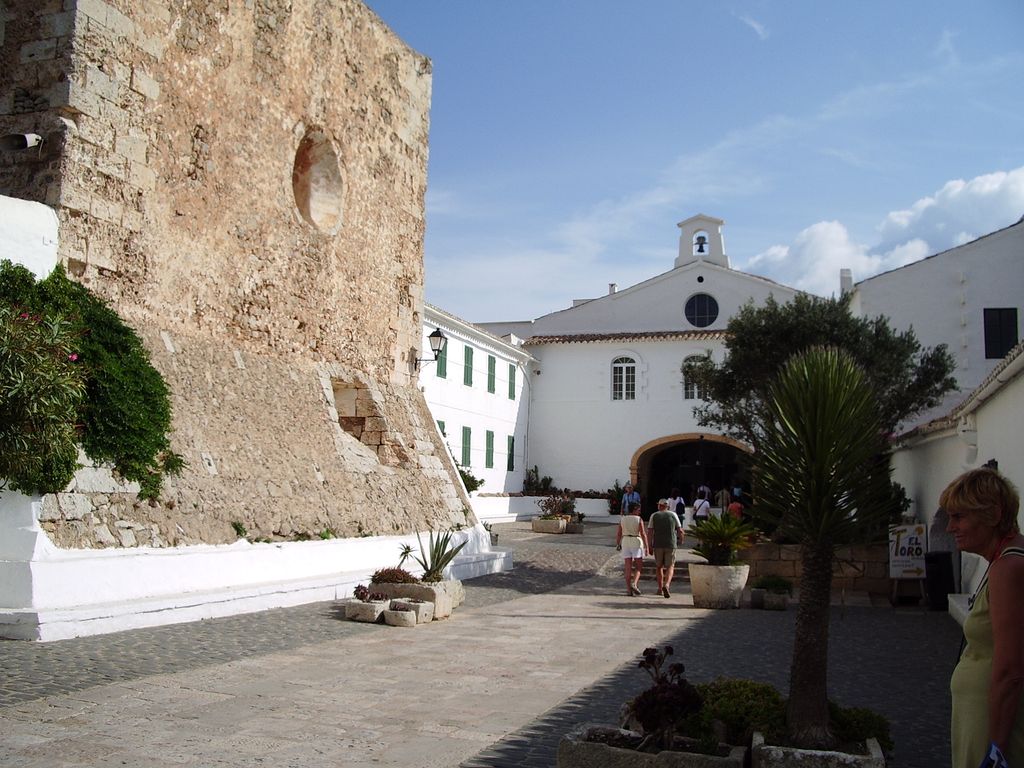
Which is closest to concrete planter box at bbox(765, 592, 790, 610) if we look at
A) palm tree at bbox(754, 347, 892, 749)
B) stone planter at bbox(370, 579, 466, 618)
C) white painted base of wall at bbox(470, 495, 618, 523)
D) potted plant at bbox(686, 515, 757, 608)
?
potted plant at bbox(686, 515, 757, 608)

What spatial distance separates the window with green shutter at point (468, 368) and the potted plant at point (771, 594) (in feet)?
52.1

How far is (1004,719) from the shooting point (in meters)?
2.63

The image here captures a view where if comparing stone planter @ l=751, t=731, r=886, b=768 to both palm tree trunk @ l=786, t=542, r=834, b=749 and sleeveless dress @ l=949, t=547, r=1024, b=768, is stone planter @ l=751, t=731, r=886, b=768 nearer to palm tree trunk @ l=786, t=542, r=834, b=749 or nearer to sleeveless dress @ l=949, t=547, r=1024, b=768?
palm tree trunk @ l=786, t=542, r=834, b=749

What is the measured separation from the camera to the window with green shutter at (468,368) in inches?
1093

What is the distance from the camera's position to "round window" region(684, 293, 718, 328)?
111ft

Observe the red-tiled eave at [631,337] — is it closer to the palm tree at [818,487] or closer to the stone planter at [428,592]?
the stone planter at [428,592]

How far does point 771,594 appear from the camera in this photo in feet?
41.4

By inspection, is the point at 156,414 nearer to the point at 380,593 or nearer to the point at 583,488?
the point at 380,593

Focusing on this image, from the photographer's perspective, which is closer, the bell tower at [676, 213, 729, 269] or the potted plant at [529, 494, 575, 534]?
the potted plant at [529, 494, 575, 534]

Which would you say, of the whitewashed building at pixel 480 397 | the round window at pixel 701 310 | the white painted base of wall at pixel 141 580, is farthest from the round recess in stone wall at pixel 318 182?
the round window at pixel 701 310

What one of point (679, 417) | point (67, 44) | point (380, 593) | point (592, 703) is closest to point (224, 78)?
point (67, 44)

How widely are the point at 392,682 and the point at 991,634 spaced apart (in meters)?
4.68

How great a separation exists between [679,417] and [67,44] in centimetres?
2580

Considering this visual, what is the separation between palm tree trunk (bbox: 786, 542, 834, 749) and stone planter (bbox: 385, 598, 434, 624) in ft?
19.5
